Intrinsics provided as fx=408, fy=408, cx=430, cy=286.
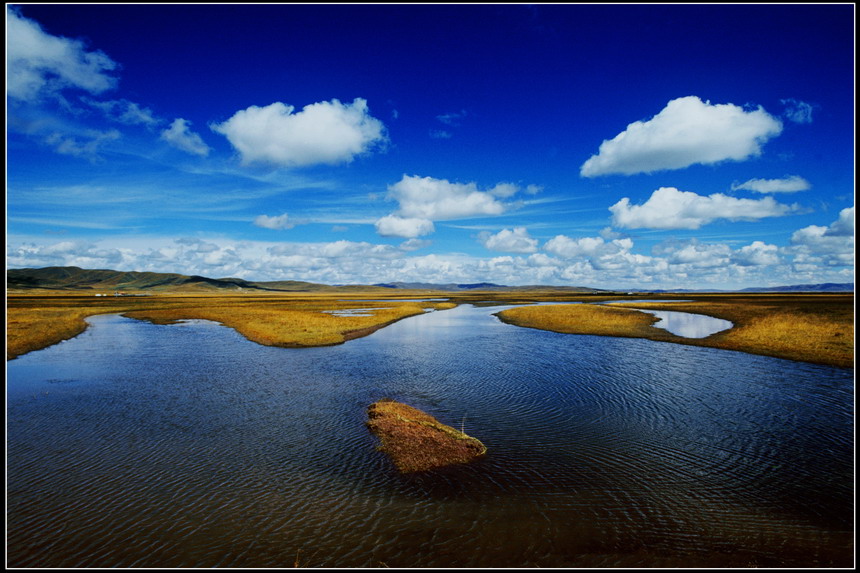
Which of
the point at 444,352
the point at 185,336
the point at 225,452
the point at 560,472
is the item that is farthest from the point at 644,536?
the point at 185,336

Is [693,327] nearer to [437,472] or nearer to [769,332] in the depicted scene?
[769,332]

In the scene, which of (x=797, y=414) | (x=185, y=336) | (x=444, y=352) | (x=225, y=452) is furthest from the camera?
(x=185, y=336)

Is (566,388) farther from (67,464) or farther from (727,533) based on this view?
(67,464)

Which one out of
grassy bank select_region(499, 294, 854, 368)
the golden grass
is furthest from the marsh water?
→ grassy bank select_region(499, 294, 854, 368)

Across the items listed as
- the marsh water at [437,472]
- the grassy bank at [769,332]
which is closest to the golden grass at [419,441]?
the marsh water at [437,472]

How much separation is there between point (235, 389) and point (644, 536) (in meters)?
26.1

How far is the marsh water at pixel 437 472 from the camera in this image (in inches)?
480

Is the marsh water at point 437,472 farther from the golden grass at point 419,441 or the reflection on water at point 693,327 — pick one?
the reflection on water at point 693,327

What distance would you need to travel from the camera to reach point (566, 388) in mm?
29844

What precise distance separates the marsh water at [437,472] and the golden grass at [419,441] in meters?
0.79

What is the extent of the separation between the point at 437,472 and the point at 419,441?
2636 millimetres

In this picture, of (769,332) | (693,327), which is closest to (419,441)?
(769,332)

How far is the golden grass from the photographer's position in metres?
17.8

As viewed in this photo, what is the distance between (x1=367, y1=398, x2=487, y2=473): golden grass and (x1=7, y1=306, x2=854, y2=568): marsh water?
0.79 m
